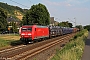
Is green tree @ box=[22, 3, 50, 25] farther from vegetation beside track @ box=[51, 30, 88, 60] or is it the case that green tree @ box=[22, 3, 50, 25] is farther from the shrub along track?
vegetation beside track @ box=[51, 30, 88, 60]

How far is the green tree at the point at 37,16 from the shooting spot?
269ft

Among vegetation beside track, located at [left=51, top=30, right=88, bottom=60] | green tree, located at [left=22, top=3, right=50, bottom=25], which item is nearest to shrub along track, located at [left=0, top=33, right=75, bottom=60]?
vegetation beside track, located at [left=51, top=30, right=88, bottom=60]

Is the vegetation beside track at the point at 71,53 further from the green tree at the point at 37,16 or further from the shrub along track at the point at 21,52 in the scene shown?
the green tree at the point at 37,16

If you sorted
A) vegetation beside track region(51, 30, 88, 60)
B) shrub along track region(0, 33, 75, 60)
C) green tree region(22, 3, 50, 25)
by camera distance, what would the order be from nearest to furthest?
vegetation beside track region(51, 30, 88, 60), shrub along track region(0, 33, 75, 60), green tree region(22, 3, 50, 25)

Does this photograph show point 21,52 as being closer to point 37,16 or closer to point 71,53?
point 71,53

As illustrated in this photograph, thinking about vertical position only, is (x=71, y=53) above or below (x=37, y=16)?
below

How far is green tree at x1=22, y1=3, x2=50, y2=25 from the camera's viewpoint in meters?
82.1

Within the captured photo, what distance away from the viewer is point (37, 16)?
83.8m

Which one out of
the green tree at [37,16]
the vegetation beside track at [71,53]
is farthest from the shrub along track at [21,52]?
the green tree at [37,16]

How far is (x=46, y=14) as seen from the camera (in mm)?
87250

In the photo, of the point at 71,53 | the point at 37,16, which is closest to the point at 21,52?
the point at 71,53

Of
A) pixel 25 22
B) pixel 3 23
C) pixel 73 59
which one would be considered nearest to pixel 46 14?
pixel 25 22

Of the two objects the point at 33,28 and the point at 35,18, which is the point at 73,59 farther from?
the point at 35,18

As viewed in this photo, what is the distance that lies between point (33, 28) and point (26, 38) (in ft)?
6.26
